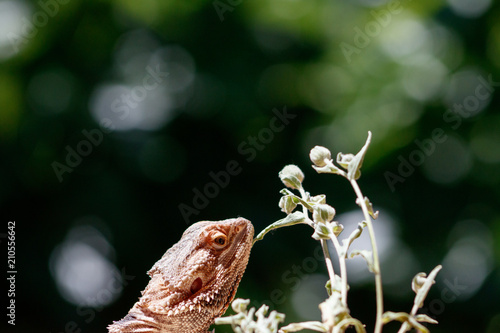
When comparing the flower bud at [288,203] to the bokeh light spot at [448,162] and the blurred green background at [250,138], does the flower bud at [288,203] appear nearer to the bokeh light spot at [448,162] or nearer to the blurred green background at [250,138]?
the blurred green background at [250,138]

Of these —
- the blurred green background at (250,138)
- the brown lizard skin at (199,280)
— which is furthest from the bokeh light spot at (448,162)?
the brown lizard skin at (199,280)

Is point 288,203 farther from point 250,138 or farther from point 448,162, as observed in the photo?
point 448,162

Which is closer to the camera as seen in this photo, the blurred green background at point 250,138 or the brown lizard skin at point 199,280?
the brown lizard skin at point 199,280

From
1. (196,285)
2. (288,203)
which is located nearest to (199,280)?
(196,285)

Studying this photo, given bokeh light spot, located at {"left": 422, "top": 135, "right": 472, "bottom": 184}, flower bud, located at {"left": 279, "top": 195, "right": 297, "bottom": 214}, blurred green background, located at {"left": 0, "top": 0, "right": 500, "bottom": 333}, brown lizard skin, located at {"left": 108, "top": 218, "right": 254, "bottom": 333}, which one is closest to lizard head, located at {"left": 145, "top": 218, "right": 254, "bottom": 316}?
brown lizard skin, located at {"left": 108, "top": 218, "right": 254, "bottom": 333}

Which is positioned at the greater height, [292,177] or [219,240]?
[292,177]
